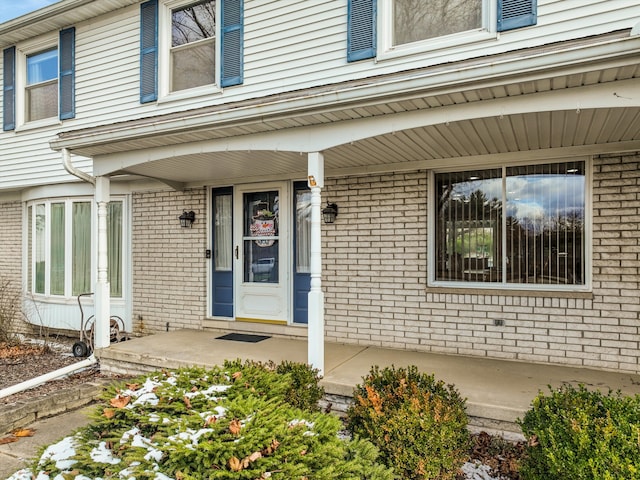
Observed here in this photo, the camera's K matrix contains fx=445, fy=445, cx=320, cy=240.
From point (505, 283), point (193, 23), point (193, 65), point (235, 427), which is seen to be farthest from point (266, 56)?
point (235, 427)

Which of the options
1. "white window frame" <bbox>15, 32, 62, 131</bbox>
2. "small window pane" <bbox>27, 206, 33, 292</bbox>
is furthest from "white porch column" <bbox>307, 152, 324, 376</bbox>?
"small window pane" <bbox>27, 206, 33, 292</bbox>

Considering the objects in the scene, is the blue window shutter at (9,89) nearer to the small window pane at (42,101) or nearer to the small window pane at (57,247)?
the small window pane at (42,101)

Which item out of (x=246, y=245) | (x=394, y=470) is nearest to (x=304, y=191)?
(x=246, y=245)

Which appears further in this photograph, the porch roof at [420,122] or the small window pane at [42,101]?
the small window pane at [42,101]

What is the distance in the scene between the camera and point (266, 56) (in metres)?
6.07

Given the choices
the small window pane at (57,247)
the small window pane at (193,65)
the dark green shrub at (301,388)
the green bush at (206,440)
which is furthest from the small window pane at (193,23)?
the green bush at (206,440)

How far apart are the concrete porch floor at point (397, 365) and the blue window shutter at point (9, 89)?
18.0 feet

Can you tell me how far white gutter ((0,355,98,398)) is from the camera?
4695mm

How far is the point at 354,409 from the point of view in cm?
303

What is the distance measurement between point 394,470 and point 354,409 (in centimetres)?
49

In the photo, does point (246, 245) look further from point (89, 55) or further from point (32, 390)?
point (89, 55)

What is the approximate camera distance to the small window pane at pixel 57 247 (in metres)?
7.92

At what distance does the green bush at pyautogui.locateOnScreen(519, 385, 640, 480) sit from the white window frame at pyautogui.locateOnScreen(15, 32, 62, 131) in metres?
8.73

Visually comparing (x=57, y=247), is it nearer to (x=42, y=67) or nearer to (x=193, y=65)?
(x=42, y=67)
